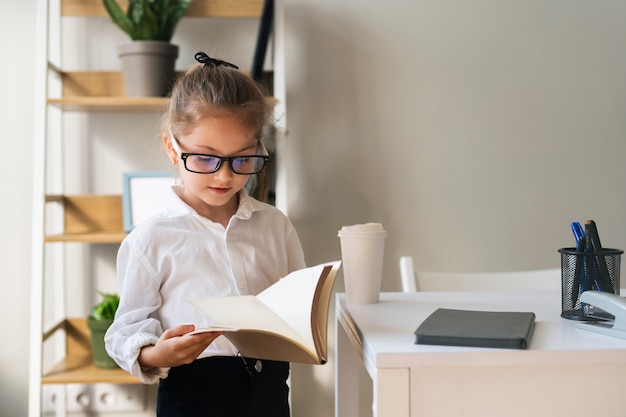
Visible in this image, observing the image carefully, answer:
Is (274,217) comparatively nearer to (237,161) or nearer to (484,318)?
(237,161)

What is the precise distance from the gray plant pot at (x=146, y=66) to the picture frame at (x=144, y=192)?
24 centimetres

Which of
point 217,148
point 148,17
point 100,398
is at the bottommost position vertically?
point 100,398

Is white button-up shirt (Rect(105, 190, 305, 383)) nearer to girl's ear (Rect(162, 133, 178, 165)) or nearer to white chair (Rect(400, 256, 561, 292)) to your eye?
girl's ear (Rect(162, 133, 178, 165))

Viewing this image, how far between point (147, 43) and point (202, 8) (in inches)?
8.7

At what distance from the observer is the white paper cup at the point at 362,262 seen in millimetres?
1272

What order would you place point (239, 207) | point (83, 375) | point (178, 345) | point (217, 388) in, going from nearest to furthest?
1. point (178, 345)
2. point (217, 388)
3. point (239, 207)
4. point (83, 375)

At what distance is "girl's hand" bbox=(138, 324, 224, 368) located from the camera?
1.09 m

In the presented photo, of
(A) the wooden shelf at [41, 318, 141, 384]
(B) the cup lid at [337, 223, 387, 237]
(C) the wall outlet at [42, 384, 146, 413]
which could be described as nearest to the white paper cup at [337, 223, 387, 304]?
(B) the cup lid at [337, 223, 387, 237]

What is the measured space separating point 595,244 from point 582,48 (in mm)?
1546

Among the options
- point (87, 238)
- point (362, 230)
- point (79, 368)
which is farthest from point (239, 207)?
point (79, 368)

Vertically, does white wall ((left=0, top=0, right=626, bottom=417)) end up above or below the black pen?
above

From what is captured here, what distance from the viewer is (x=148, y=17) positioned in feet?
7.02

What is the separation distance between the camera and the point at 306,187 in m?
2.42

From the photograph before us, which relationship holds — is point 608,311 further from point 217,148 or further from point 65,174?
point 65,174
